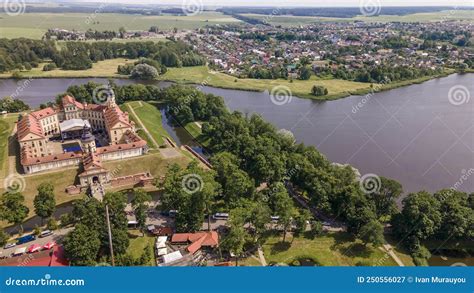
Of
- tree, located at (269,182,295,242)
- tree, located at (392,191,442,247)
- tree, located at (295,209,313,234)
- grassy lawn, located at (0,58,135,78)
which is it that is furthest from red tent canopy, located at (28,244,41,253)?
grassy lawn, located at (0,58,135,78)

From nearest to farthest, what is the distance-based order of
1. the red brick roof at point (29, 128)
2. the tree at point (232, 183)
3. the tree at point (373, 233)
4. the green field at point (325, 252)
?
the tree at point (373, 233), the green field at point (325, 252), the tree at point (232, 183), the red brick roof at point (29, 128)

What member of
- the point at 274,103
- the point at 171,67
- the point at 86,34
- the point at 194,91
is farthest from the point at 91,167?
the point at 86,34

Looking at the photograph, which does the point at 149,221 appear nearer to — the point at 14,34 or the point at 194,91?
the point at 194,91

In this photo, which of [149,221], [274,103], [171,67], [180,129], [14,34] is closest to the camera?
[149,221]

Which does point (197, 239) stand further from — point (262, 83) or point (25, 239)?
point (262, 83)

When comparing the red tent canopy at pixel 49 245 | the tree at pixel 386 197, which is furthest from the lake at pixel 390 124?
the red tent canopy at pixel 49 245

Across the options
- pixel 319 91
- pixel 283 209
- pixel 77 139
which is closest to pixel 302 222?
pixel 283 209

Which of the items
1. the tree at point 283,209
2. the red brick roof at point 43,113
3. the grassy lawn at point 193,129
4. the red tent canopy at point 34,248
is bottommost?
the grassy lawn at point 193,129

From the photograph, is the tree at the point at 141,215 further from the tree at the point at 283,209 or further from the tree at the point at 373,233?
the tree at the point at 373,233
